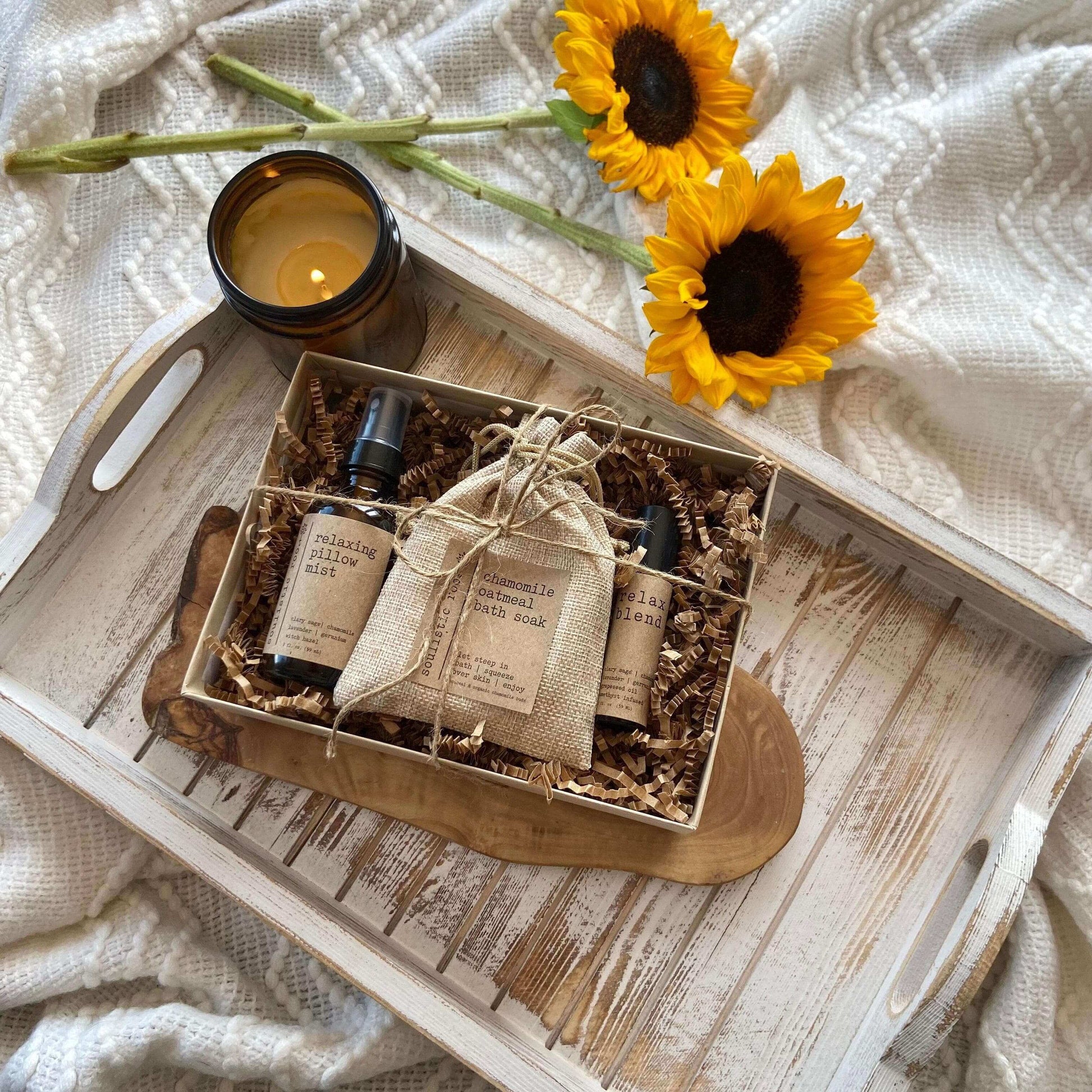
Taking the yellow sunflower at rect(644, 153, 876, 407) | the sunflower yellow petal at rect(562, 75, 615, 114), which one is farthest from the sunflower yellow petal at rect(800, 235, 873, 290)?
the sunflower yellow petal at rect(562, 75, 615, 114)

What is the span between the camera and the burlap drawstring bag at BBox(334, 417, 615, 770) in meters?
0.60

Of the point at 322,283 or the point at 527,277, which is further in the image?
the point at 527,277

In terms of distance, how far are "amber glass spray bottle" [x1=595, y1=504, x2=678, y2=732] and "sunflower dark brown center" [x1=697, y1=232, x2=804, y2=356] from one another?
0.70ft

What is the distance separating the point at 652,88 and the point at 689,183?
0.15 meters

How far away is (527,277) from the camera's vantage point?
85 centimetres

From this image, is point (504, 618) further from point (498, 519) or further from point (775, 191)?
point (775, 191)

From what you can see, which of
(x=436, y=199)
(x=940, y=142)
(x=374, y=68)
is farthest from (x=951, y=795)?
(x=374, y=68)

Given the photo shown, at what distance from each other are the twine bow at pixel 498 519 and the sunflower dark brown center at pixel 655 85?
12.5 inches

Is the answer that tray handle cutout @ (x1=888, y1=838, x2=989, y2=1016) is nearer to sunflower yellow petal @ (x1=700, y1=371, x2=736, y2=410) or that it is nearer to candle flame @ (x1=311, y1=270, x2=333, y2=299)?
sunflower yellow petal @ (x1=700, y1=371, x2=736, y2=410)

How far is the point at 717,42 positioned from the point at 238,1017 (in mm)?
975

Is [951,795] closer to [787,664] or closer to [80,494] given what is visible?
[787,664]

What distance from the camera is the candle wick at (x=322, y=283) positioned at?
708 millimetres


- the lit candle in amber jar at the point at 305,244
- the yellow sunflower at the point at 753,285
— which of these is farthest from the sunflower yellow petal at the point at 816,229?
the lit candle in amber jar at the point at 305,244

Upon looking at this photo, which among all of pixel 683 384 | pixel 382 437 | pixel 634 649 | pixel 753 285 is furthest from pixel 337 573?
pixel 753 285
